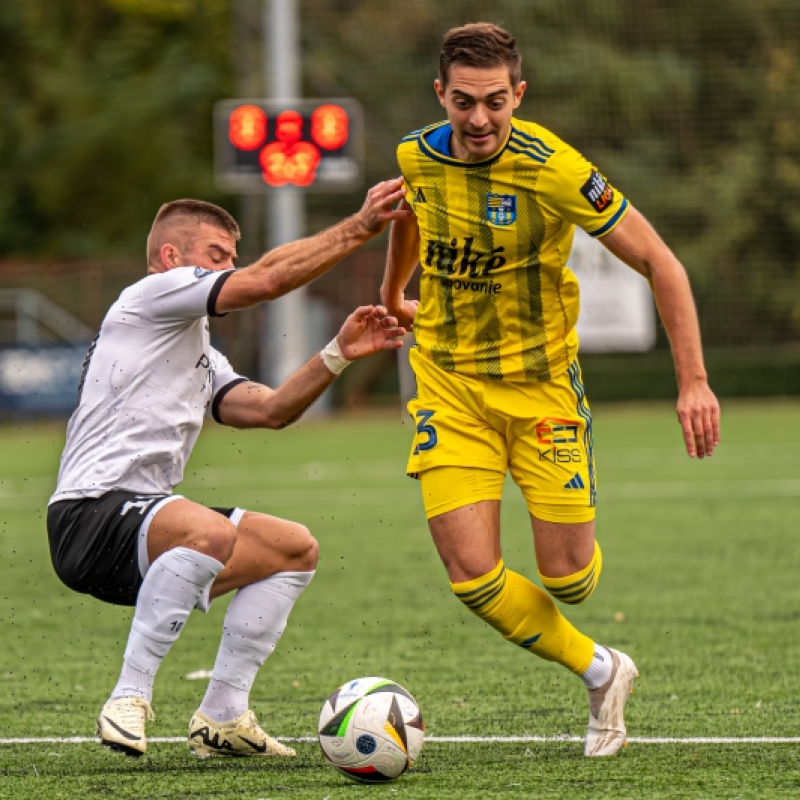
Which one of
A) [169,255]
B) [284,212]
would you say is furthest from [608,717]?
[284,212]

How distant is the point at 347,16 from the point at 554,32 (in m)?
4.35

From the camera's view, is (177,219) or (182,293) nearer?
(182,293)

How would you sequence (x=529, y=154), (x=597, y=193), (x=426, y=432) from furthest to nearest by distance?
(x=426, y=432) → (x=529, y=154) → (x=597, y=193)

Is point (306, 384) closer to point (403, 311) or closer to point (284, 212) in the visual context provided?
point (403, 311)

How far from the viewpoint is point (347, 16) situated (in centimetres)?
3341

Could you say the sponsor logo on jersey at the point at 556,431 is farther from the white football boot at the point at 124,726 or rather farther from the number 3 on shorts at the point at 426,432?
the white football boot at the point at 124,726

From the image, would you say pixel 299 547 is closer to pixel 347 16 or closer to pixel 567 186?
pixel 567 186

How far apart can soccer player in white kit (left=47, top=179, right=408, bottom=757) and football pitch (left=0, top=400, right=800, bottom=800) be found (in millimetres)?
296

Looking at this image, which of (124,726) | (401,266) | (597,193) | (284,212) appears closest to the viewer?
(124,726)

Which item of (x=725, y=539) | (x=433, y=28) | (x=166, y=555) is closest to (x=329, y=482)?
(x=725, y=539)

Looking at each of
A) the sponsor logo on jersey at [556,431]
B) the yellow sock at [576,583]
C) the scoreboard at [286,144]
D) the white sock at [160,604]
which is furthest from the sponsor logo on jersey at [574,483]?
the scoreboard at [286,144]

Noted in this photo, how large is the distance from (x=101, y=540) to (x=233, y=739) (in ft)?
2.39

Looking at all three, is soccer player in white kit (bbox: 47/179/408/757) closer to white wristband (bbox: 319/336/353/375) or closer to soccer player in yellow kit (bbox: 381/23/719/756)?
white wristband (bbox: 319/336/353/375)

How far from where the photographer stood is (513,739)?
5078mm
